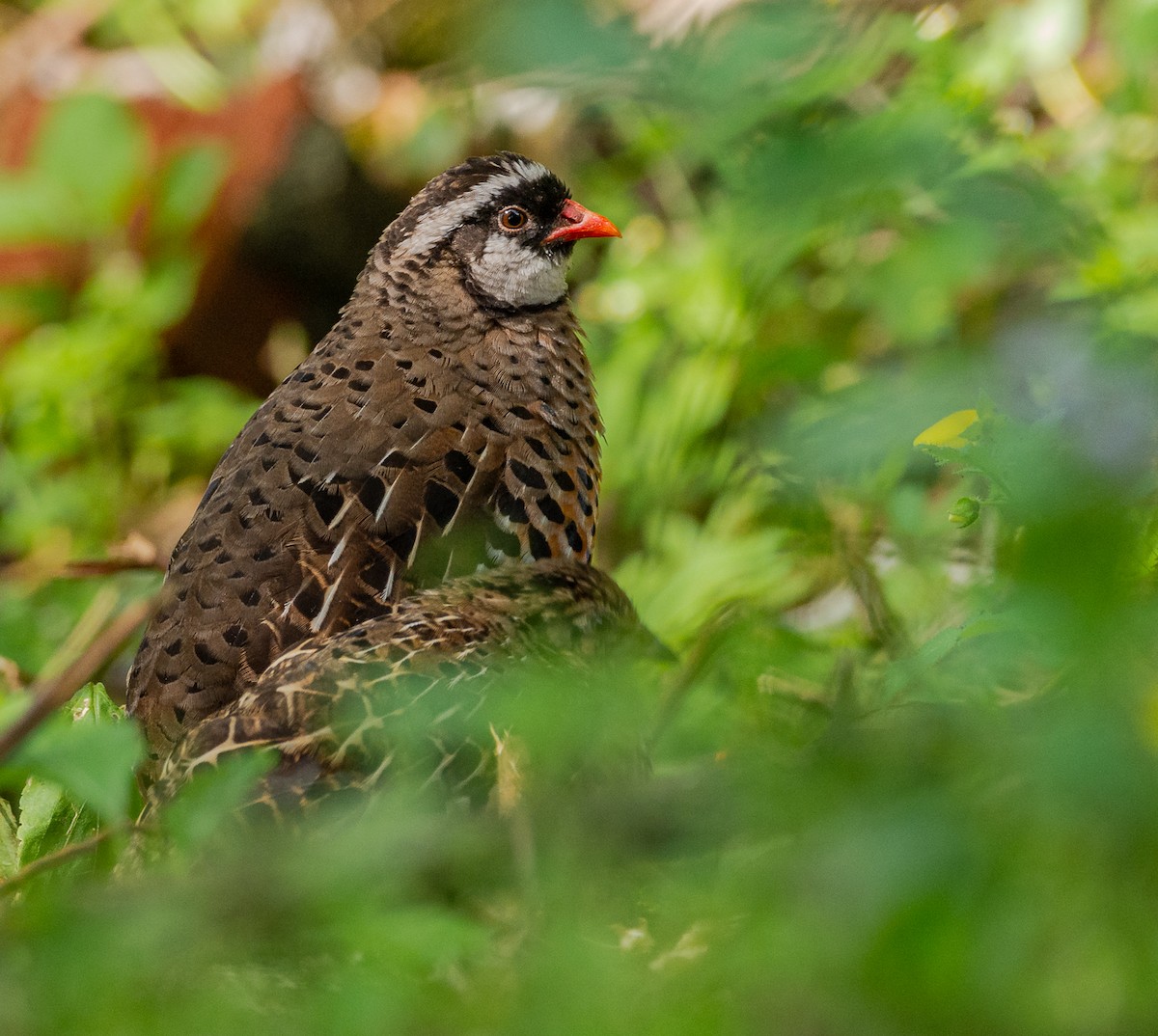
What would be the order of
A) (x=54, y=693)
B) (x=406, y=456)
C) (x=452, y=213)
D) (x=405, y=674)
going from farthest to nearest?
(x=452, y=213) → (x=406, y=456) → (x=405, y=674) → (x=54, y=693)

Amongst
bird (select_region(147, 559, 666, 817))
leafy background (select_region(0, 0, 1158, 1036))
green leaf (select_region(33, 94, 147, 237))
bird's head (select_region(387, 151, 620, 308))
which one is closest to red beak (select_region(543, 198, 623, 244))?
A: bird's head (select_region(387, 151, 620, 308))

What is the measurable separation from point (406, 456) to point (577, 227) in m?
0.95

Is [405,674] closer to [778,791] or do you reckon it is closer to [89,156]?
[778,791]

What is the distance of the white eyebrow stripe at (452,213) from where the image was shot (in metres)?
3.49

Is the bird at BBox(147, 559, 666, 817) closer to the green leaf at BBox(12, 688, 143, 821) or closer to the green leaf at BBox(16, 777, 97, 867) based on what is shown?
the green leaf at BBox(16, 777, 97, 867)

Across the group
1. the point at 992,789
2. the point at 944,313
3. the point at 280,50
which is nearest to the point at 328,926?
the point at 992,789

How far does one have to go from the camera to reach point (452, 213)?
349 centimetres

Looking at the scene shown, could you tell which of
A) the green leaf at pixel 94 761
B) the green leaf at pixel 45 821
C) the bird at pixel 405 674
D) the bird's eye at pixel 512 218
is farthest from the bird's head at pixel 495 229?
the green leaf at pixel 94 761

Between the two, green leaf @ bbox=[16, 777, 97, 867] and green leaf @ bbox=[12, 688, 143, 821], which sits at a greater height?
green leaf @ bbox=[12, 688, 143, 821]

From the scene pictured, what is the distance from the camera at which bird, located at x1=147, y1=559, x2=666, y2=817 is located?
6.29 feet

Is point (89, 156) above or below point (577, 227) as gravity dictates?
above

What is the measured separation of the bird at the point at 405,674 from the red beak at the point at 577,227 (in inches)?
52.1

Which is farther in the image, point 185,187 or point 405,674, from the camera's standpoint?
point 185,187

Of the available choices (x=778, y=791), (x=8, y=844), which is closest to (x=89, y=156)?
(x=8, y=844)
